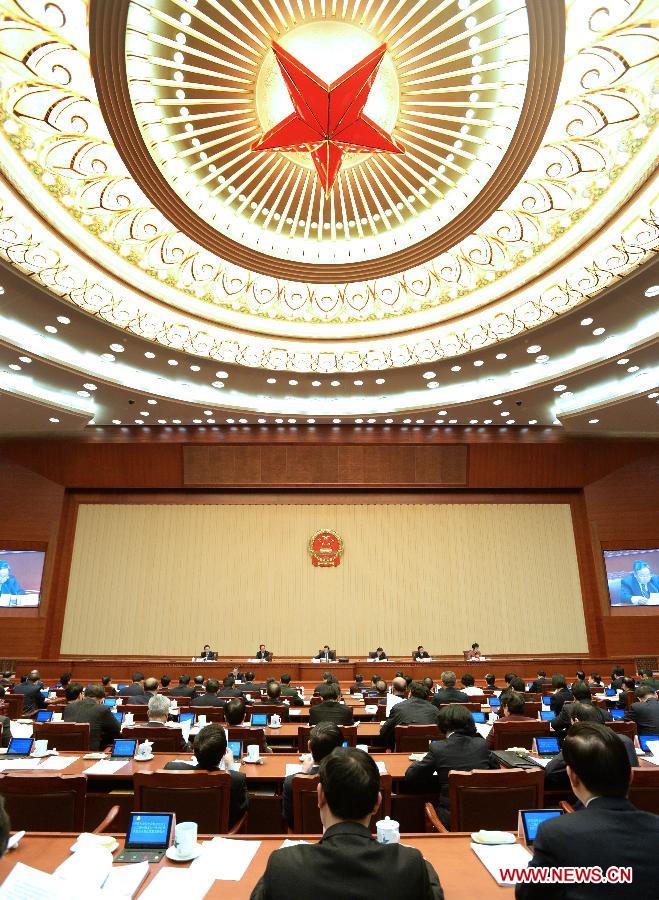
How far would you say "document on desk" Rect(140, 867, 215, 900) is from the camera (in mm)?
1870

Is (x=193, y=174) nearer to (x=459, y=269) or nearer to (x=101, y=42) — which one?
Result: (x=101, y=42)

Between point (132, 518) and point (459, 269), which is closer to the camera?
point (459, 269)

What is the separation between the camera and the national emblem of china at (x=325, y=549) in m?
14.6

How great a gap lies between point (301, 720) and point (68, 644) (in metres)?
10.1

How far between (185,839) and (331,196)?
7.76 m

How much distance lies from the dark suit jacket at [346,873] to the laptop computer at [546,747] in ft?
9.89

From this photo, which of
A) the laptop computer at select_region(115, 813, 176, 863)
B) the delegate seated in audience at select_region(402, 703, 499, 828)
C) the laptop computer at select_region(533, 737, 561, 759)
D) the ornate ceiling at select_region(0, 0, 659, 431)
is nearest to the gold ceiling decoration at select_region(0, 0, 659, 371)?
the ornate ceiling at select_region(0, 0, 659, 431)

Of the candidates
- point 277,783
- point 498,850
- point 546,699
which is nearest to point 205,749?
point 277,783

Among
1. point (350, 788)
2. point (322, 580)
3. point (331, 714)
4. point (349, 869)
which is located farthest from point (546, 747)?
point (322, 580)

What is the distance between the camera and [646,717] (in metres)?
4.89

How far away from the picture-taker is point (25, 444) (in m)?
14.0

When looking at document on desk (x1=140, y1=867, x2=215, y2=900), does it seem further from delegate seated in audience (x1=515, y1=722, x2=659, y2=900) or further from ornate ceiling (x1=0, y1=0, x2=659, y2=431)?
ornate ceiling (x1=0, y1=0, x2=659, y2=431)

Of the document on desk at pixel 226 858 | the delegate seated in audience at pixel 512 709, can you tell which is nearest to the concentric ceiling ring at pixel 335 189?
the delegate seated in audience at pixel 512 709

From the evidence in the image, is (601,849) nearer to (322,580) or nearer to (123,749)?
(123,749)
